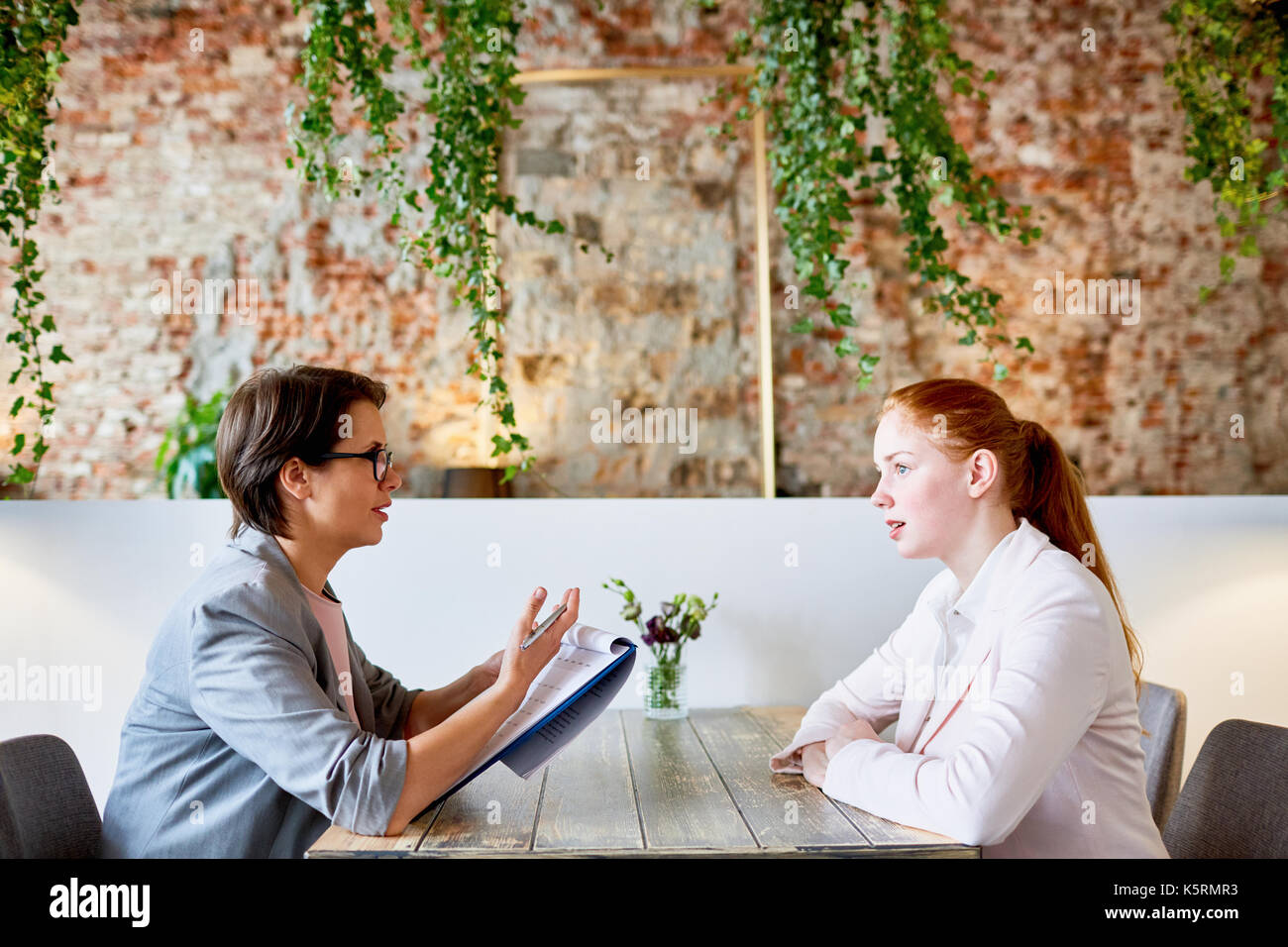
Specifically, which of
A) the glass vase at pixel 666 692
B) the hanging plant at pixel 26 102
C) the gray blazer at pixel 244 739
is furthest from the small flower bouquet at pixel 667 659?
the hanging plant at pixel 26 102

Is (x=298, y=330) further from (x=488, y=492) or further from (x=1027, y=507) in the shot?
(x=1027, y=507)

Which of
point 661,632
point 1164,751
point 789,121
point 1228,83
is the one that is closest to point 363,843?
point 661,632

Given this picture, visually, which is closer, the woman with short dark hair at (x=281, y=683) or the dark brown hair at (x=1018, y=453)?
the woman with short dark hair at (x=281, y=683)

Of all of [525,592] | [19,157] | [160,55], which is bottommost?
[525,592]

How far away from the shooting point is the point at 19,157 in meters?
2.54

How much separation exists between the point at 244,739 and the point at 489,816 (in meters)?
0.39

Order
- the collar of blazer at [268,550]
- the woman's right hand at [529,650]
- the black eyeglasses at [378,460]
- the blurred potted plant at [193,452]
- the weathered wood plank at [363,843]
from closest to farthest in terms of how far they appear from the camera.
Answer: the weathered wood plank at [363,843] → the woman's right hand at [529,650] → the collar of blazer at [268,550] → the black eyeglasses at [378,460] → the blurred potted plant at [193,452]

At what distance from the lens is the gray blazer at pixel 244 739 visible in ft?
4.59

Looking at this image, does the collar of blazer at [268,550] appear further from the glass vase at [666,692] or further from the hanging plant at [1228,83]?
the hanging plant at [1228,83]

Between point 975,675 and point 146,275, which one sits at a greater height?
point 146,275

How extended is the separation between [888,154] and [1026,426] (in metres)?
1.80

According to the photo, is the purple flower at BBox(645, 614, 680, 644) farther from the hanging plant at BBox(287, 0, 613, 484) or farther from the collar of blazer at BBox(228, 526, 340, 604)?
the collar of blazer at BBox(228, 526, 340, 604)
